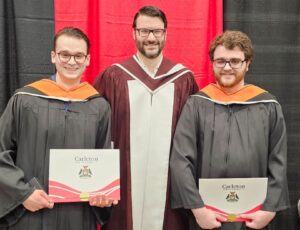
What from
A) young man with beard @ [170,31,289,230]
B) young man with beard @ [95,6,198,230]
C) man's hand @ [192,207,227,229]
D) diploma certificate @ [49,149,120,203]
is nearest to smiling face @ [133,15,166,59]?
young man with beard @ [95,6,198,230]

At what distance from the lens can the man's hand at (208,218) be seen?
2107 millimetres

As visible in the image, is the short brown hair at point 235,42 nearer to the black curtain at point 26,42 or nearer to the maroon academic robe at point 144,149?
the maroon academic robe at point 144,149

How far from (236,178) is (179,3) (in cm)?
149

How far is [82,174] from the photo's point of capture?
2.05m

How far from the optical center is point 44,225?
205 cm

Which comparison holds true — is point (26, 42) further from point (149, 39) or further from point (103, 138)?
point (103, 138)

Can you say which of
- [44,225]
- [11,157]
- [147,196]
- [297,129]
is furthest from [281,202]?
[11,157]

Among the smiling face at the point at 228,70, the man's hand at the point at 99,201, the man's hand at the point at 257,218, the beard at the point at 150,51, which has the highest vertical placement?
the beard at the point at 150,51

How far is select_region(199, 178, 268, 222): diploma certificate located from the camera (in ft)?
6.90

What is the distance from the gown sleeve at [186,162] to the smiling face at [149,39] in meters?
0.39

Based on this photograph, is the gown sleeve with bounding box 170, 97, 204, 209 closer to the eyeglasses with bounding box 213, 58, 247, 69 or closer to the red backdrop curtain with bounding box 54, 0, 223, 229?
the eyeglasses with bounding box 213, 58, 247, 69

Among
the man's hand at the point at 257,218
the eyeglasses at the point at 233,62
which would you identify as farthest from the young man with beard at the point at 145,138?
the man's hand at the point at 257,218

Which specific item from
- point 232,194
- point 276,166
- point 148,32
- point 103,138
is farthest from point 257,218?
point 148,32

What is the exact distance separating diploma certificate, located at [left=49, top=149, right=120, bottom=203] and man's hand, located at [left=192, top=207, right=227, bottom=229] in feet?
1.45
